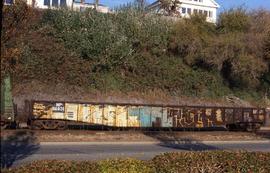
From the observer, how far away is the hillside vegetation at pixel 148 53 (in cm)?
4425

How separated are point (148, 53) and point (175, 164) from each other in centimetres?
3978

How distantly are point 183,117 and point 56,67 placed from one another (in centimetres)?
1277

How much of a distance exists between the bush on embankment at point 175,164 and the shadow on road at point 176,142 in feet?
44.9

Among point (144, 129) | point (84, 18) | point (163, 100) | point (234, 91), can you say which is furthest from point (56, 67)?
point (234, 91)

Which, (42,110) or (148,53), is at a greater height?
(148,53)

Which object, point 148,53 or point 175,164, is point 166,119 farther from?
point 175,164

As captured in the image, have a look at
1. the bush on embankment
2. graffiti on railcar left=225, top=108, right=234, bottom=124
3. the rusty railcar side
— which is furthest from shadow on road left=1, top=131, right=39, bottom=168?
graffiti on railcar left=225, top=108, right=234, bottom=124

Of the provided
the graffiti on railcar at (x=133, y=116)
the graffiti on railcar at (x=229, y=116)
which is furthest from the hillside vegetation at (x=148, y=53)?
the graffiti on railcar at (x=133, y=116)

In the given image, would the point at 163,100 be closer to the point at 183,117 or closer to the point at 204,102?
the point at 204,102

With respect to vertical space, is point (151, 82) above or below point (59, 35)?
below

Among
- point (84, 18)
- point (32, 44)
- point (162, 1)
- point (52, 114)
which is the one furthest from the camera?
point (162, 1)

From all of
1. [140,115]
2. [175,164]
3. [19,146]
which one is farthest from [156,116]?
[175,164]

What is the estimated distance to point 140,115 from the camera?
1325 inches

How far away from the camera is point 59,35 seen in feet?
150
